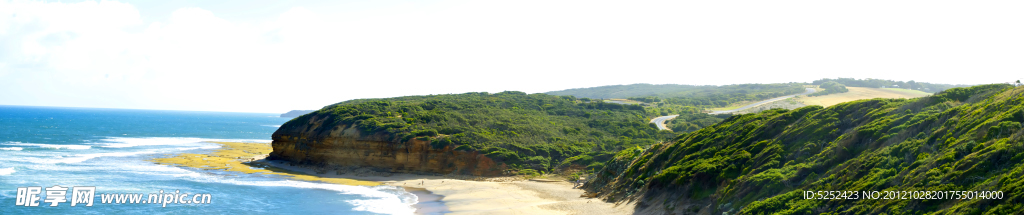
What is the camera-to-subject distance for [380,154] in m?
42.5

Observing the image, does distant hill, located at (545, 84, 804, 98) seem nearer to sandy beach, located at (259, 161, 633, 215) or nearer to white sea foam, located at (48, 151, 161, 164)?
sandy beach, located at (259, 161, 633, 215)

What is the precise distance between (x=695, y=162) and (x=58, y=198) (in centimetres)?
2752

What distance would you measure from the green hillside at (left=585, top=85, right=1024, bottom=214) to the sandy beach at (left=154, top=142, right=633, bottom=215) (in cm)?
224

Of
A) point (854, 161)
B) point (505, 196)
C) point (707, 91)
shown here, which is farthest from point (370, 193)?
point (707, 91)

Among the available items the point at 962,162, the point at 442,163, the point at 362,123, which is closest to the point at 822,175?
the point at 962,162

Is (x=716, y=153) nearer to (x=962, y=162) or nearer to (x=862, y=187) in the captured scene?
(x=862, y=187)

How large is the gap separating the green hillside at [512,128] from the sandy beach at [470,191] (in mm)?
3715

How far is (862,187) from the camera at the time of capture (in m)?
15.8

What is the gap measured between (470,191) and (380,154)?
1248 centimetres

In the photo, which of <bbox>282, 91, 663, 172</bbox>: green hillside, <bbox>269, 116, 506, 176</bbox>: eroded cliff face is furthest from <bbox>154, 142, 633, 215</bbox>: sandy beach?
<bbox>282, 91, 663, 172</bbox>: green hillside

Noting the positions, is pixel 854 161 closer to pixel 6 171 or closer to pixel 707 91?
pixel 6 171

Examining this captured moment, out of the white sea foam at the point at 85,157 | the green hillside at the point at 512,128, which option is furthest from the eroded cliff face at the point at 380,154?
the white sea foam at the point at 85,157

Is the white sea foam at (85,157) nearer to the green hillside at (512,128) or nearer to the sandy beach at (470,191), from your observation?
the sandy beach at (470,191)

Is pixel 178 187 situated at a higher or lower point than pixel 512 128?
lower
